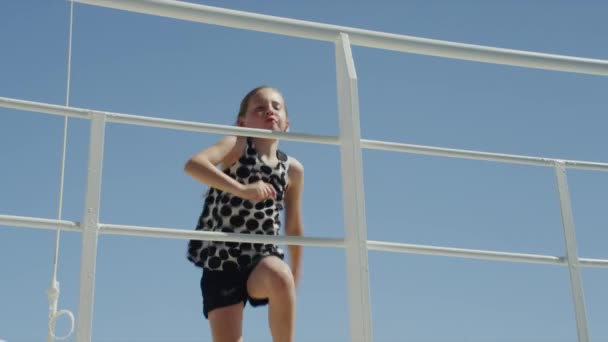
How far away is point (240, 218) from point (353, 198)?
0.57 m

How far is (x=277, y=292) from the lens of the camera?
2020 millimetres

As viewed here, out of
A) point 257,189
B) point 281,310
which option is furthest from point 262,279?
point 257,189

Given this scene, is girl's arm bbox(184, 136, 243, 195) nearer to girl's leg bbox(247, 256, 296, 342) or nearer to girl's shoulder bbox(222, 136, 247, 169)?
girl's shoulder bbox(222, 136, 247, 169)

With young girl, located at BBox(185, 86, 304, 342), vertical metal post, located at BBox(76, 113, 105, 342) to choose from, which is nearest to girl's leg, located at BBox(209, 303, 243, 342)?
young girl, located at BBox(185, 86, 304, 342)

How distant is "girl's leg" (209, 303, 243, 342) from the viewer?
2.16m

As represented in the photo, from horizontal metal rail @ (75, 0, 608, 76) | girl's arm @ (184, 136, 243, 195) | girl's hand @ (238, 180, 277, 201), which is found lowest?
girl's hand @ (238, 180, 277, 201)

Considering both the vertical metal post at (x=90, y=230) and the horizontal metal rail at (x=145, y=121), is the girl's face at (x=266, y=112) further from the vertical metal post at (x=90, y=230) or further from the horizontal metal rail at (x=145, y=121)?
the vertical metal post at (x=90, y=230)

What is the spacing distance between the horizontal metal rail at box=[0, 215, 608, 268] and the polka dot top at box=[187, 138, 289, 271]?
0.54 m

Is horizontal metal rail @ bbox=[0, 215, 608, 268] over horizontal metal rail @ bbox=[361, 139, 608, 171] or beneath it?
beneath

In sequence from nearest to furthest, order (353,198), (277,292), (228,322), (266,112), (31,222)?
(31,222) → (353,198) → (277,292) → (228,322) → (266,112)

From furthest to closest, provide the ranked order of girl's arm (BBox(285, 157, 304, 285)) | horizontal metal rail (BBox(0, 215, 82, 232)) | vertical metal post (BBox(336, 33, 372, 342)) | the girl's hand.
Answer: girl's arm (BBox(285, 157, 304, 285)) → the girl's hand → vertical metal post (BBox(336, 33, 372, 342)) → horizontal metal rail (BBox(0, 215, 82, 232))

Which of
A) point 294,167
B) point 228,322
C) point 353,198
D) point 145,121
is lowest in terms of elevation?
point 228,322

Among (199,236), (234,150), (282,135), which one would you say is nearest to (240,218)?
(234,150)

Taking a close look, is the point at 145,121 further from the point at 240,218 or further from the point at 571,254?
the point at 571,254
